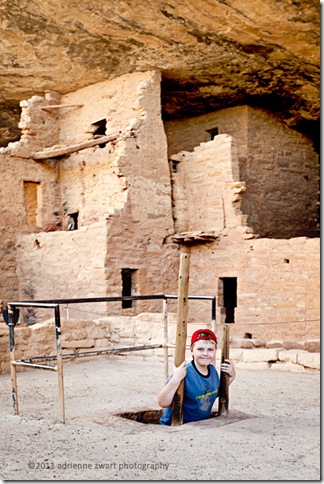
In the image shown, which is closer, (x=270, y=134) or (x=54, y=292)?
(x=54, y=292)

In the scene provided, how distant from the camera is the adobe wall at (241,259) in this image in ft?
38.1

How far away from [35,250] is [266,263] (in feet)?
18.3

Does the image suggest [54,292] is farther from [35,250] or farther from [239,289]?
[239,289]

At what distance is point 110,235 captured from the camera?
1241 centimetres

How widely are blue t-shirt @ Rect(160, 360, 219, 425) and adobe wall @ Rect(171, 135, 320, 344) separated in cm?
667

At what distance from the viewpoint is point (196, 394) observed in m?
4.55

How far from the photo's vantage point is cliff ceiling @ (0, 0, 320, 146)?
418 inches

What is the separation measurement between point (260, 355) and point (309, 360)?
2.35ft

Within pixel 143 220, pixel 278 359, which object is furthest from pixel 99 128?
pixel 278 359

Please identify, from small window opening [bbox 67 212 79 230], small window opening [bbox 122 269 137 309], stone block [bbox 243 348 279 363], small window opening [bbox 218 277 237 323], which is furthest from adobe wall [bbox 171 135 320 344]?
stone block [bbox 243 348 279 363]

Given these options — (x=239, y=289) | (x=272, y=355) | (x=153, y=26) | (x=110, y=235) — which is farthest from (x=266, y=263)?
(x=153, y=26)

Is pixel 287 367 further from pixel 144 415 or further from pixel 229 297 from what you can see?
pixel 229 297

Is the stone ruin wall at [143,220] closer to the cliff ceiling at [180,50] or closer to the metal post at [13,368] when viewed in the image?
the cliff ceiling at [180,50]

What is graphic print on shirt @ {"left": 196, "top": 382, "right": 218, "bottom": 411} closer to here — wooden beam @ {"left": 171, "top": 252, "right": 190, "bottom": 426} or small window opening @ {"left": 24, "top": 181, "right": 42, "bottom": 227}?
wooden beam @ {"left": 171, "top": 252, "right": 190, "bottom": 426}
